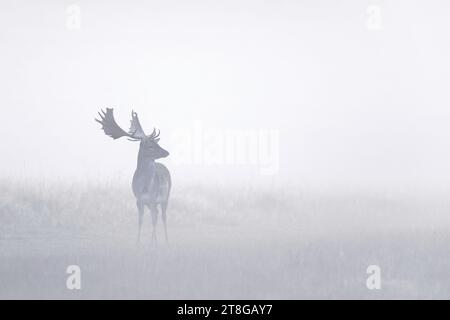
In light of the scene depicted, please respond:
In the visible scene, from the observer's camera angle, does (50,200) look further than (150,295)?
Yes

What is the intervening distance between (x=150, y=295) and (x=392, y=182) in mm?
3120

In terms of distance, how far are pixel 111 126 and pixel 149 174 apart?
2.32 feet

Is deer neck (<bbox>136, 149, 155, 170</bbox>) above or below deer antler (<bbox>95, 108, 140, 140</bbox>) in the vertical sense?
below

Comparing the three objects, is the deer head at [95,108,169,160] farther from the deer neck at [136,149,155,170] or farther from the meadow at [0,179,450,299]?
the meadow at [0,179,450,299]

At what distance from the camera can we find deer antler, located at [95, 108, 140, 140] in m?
7.30

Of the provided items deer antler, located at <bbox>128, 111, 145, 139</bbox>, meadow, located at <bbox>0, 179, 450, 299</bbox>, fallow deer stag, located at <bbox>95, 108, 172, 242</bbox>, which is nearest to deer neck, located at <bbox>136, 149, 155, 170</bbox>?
fallow deer stag, located at <bbox>95, 108, 172, 242</bbox>

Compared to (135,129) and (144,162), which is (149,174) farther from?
(135,129)

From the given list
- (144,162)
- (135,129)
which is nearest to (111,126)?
(135,129)

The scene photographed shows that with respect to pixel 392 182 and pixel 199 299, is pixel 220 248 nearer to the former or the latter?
pixel 199 299

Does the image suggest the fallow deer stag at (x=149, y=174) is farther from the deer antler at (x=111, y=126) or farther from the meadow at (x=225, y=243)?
the meadow at (x=225, y=243)

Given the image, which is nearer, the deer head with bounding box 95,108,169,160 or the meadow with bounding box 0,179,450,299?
the meadow with bounding box 0,179,450,299

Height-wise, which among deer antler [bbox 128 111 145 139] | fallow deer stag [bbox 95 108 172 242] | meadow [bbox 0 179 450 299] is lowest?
meadow [bbox 0 179 450 299]
